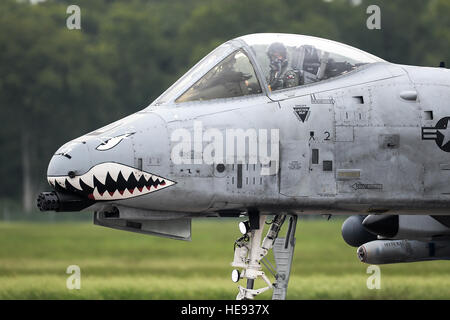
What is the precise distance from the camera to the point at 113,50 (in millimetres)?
75062

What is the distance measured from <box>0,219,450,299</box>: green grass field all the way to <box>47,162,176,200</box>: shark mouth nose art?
183 inches

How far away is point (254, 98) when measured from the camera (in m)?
11.6

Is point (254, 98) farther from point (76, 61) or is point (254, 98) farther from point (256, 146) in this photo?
point (76, 61)

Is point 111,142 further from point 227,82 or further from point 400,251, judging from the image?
point 400,251

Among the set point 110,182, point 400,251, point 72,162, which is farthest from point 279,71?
point 400,251

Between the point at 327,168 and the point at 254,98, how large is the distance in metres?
1.06

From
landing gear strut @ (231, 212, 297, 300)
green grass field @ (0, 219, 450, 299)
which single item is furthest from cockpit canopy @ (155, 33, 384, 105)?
green grass field @ (0, 219, 450, 299)

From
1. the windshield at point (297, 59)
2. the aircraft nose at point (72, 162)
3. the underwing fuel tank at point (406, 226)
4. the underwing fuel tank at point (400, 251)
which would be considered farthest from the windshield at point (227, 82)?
the underwing fuel tank at point (400, 251)

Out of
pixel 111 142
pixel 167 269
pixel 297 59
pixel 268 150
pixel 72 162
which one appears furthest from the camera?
pixel 167 269

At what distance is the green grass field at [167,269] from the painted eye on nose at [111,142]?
4818 mm

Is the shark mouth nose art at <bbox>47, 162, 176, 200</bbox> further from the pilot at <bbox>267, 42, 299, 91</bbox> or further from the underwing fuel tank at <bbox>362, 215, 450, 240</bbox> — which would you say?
the underwing fuel tank at <bbox>362, 215, 450, 240</bbox>

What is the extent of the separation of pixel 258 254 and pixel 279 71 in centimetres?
196

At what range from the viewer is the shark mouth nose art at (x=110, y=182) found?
10742mm

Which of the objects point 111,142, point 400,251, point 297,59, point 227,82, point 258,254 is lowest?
point 400,251
